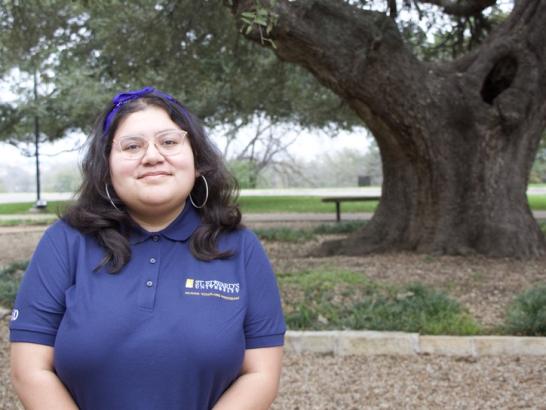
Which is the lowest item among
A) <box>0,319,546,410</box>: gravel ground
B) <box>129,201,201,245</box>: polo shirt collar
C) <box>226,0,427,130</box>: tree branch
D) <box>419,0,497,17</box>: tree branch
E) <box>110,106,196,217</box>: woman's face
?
<box>0,319,546,410</box>: gravel ground

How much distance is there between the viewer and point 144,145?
2.05m

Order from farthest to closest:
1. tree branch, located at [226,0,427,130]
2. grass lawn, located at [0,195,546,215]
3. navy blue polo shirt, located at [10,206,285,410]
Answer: grass lawn, located at [0,195,546,215], tree branch, located at [226,0,427,130], navy blue polo shirt, located at [10,206,285,410]

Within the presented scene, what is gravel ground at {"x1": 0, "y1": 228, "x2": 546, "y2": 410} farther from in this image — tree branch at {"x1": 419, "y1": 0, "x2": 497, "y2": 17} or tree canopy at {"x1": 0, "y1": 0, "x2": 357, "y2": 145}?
tree canopy at {"x1": 0, "y1": 0, "x2": 357, "y2": 145}

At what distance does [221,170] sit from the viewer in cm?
222

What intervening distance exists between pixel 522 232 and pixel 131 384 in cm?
810

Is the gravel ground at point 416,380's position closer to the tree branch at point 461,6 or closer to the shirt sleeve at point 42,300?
the shirt sleeve at point 42,300

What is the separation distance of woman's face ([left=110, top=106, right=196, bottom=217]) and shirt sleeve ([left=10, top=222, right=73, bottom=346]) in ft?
0.79

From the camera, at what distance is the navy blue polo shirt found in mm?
1870

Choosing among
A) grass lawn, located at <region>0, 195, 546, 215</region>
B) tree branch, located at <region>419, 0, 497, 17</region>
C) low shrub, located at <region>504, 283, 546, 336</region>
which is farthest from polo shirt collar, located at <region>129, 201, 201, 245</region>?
grass lawn, located at <region>0, 195, 546, 215</region>

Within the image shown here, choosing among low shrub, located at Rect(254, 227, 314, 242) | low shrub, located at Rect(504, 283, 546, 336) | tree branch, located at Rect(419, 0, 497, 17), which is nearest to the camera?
low shrub, located at Rect(504, 283, 546, 336)

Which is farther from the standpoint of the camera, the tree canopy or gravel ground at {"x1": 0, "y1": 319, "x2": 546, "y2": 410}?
the tree canopy

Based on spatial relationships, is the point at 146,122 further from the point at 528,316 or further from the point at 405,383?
the point at 528,316

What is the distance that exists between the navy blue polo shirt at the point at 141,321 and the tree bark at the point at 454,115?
22.2 feet

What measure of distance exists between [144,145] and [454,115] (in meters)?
7.57
